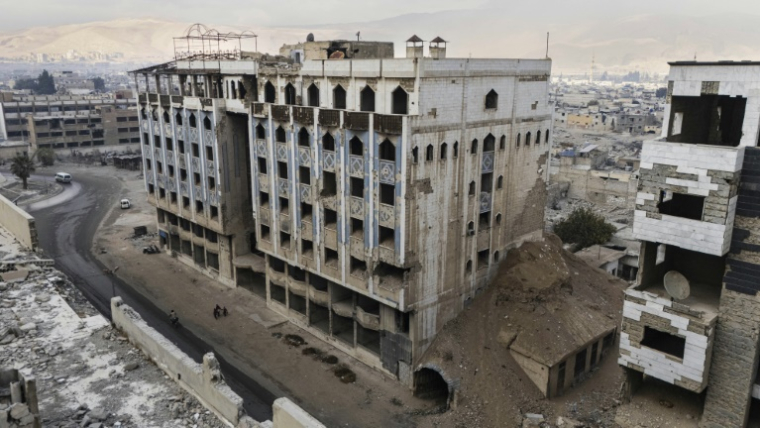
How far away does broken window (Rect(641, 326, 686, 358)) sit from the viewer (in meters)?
21.6

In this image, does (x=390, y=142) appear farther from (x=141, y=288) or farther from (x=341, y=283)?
(x=141, y=288)

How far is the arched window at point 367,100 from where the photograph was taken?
118 ft

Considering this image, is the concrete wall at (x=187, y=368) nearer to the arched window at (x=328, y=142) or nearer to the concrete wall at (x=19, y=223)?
the arched window at (x=328, y=142)

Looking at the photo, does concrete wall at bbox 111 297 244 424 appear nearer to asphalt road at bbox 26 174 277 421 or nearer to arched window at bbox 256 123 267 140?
asphalt road at bbox 26 174 277 421

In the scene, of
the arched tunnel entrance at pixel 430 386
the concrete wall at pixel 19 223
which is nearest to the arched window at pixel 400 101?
the arched tunnel entrance at pixel 430 386

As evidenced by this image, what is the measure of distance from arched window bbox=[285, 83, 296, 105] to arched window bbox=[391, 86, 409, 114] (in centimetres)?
1012

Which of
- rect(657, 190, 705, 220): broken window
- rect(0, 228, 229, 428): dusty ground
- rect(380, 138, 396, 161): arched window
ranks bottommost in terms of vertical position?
rect(0, 228, 229, 428): dusty ground

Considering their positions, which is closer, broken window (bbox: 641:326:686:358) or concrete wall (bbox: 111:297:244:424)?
concrete wall (bbox: 111:297:244:424)

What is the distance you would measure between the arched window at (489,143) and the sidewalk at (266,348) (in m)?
16.3

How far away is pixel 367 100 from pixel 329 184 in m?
6.29

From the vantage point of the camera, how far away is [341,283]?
38219 millimetres

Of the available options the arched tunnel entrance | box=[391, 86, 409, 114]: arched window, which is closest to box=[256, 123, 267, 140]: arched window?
box=[391, 86, 409, 114]: arched window

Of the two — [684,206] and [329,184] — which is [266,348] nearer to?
[329,184]

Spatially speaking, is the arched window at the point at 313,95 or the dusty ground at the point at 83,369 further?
the arched window at the point at 313,95
